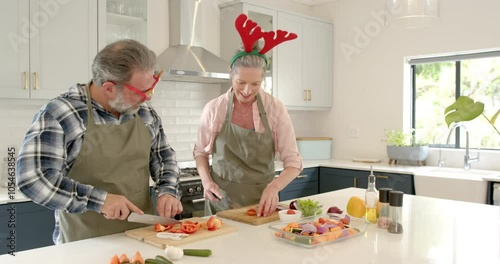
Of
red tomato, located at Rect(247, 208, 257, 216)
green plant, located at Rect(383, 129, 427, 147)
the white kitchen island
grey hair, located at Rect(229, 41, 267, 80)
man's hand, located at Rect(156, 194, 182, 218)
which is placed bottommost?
the white kitchen island

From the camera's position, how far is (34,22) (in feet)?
10.1

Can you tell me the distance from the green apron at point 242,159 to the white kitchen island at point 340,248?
1.54ft

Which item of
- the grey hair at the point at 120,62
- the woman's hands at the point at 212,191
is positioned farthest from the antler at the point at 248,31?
the woman's hands at the point at 212,191

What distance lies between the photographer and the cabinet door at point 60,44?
3.08 m

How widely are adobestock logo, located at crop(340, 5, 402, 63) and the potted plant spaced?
3.41 feet

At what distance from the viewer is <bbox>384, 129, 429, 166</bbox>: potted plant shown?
14.5 feet

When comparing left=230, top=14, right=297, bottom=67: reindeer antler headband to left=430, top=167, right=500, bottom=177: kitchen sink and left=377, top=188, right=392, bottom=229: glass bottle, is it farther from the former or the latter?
left=430, top=167, right=500, bottom=177: kitchen sink

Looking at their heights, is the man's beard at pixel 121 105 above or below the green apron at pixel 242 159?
above

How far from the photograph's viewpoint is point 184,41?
4.03m

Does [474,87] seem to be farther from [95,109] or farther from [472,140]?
[95,109]

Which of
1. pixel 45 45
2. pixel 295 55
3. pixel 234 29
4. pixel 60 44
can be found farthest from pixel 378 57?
pixel 45 45

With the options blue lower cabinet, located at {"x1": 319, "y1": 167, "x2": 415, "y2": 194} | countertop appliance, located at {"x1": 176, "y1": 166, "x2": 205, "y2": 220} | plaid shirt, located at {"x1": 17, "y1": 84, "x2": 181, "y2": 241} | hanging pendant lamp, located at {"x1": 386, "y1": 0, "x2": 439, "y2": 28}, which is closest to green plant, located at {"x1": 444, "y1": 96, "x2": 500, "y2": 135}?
hanging pendant lamp, located at {"x1": 386, "y1": 0, "x2": 439, "y2": 28}

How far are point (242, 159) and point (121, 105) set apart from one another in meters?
0.83

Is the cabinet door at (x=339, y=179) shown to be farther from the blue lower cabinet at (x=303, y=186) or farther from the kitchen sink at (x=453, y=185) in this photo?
the kitchen sink at (x=453, y=185)
